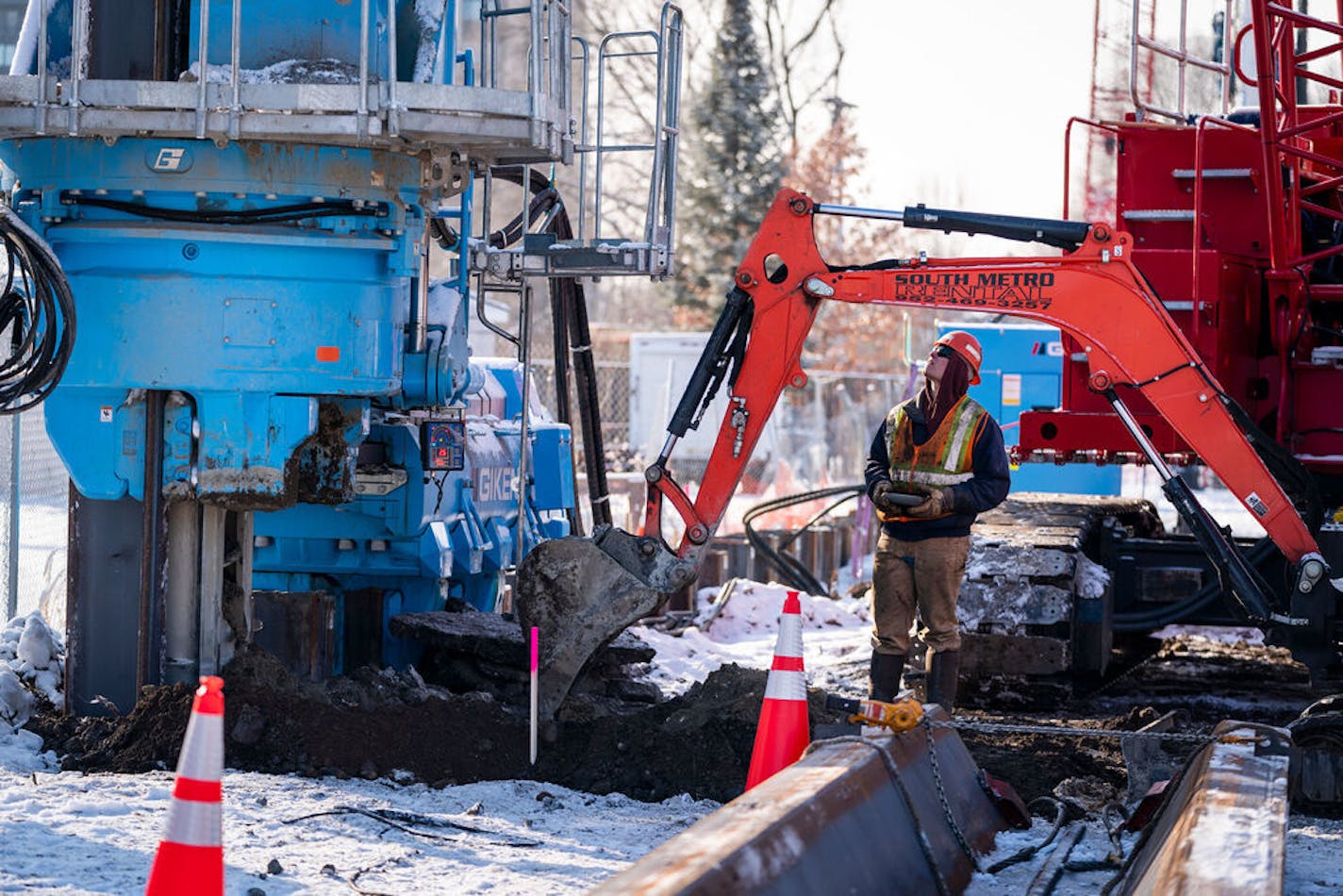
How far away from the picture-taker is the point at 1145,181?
10484 millimetres

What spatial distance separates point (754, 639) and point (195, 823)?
951cm

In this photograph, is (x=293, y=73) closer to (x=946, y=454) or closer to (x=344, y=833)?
(x=344, y=833)

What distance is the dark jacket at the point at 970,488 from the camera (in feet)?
29.5

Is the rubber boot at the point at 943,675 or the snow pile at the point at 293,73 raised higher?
the snow pile at the point at 293,73

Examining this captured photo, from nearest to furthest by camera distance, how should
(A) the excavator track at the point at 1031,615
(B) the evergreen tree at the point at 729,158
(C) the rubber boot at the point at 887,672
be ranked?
(C) the rubber boot at the point at 887,672
(A) the excavator track at the point at 1031,615
(B) the evergreen tree at the point at 729,158

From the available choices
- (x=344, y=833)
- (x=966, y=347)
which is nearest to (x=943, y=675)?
(x=966, y=347)

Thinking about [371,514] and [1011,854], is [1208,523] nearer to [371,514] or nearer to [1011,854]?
[1011,854]

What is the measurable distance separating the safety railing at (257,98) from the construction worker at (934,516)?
228cm

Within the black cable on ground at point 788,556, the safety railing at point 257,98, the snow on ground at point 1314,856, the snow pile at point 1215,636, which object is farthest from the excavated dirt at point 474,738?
the black cable on ground at point 788,556

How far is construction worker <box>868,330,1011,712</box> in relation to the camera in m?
9.08

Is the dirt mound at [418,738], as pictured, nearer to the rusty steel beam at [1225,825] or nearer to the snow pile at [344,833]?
the snow pile at [344,833]

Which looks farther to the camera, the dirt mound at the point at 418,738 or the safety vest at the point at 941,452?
the safety vest at the point at 941,452

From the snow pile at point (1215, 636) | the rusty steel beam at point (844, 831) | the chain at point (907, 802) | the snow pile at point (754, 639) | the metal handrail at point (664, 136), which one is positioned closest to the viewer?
the rusty steel beam at point (844, 831)

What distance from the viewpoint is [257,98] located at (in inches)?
313
